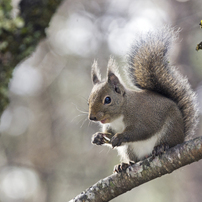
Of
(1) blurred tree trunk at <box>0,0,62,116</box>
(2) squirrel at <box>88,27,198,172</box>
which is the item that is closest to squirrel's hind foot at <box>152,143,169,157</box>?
(2) squirrel at <box>88,27,198,172</box>

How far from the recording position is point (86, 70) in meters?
9.26

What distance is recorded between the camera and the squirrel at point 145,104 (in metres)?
2.66

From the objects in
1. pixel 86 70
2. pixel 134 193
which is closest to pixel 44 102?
pixel 86 70

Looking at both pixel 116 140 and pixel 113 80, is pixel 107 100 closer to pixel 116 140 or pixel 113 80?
pixel 113 80

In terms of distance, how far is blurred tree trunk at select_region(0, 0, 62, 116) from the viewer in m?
2.35

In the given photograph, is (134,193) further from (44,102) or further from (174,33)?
(174,33)

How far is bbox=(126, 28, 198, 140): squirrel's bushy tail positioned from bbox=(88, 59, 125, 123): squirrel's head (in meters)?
0.33

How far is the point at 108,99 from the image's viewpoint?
8.75ft

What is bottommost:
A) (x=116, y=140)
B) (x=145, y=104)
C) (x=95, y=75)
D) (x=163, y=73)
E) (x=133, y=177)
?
(x=133, y=177)

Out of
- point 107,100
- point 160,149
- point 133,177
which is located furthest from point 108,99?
point 133,177

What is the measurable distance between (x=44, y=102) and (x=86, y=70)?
1677 mm

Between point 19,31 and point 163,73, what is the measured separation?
1423mm

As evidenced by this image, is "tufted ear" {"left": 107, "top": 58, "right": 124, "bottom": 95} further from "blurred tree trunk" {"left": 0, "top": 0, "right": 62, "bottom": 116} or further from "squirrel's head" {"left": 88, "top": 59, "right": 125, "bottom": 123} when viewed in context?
"blurred tree trunk" {"left": 0, "top": 0, "right": 62, "bottom": 116}

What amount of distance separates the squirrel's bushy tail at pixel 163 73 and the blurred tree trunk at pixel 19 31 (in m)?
1.01
